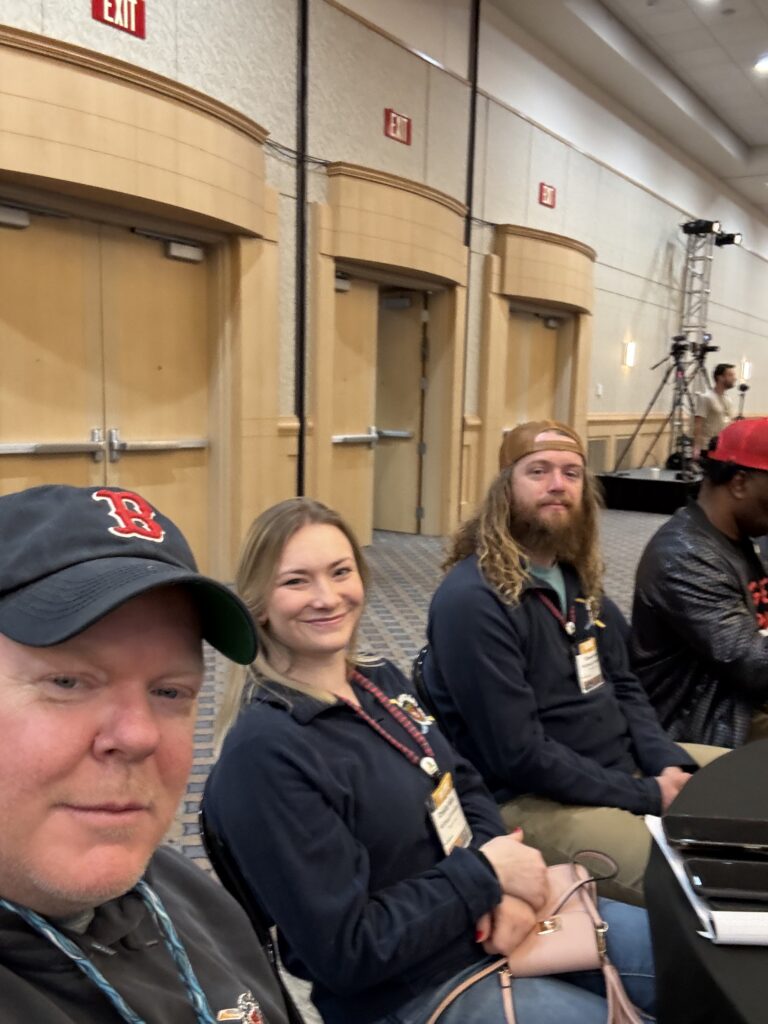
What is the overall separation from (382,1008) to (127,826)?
0.81 m

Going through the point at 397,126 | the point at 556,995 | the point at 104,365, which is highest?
the point at 397,126

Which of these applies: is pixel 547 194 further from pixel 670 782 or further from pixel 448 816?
pixel 448 816

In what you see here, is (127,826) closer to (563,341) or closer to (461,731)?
(461,731)

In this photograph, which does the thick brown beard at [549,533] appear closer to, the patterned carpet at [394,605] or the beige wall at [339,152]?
the patterned carpet at [394,605]

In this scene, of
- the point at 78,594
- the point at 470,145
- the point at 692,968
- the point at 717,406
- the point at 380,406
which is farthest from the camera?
the point at 717,406

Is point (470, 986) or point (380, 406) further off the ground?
point (380, 406)

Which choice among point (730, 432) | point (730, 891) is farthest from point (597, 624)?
point (730, 891)

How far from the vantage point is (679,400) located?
12133 mm

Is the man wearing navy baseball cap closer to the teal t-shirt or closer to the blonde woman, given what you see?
the blonde woman

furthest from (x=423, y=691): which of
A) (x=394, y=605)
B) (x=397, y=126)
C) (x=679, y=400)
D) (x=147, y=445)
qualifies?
(x=679, y=400)

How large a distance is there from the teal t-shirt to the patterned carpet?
2.82 feet

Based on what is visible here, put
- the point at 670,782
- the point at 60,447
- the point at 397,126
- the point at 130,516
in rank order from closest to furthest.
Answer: the point at 130,516 < the point at 670,782 < the point at 60,447 < the point at 397,126

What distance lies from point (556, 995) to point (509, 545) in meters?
1.00

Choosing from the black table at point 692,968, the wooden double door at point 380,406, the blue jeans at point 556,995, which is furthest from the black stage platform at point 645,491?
the black table at point 692,968
